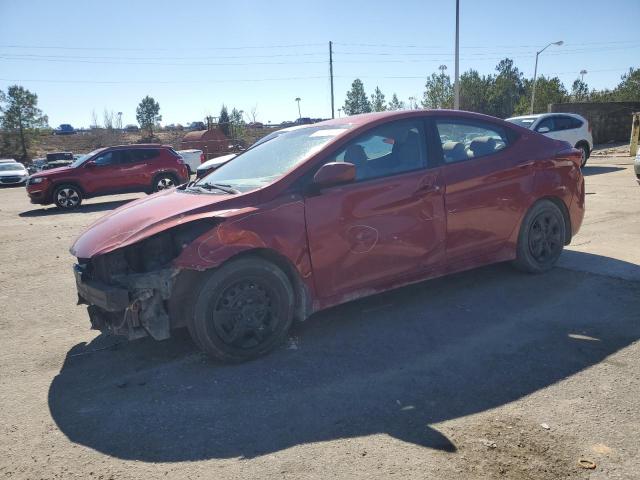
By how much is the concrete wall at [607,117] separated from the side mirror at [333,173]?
83.7 ft

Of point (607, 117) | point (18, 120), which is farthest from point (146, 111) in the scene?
point (607, 117)

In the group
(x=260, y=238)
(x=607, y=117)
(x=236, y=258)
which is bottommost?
(x=236, y=258)

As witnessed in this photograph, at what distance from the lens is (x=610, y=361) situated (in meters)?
3.47

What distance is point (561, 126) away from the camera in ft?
51.0

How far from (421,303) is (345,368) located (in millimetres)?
1460

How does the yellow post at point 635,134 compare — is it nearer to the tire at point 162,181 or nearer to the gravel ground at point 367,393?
the tire at point 162,181

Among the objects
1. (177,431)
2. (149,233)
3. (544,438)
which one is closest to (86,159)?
(149,233)

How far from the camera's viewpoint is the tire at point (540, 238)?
517cm

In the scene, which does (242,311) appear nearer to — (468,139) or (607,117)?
(468,139)

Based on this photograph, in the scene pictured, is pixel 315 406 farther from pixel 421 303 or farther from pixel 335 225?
pixel 421 303

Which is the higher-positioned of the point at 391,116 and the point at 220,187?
the point at 391,116

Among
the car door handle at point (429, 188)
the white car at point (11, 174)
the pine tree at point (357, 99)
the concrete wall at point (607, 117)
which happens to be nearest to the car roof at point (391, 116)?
the car door handle at point (429, 188)

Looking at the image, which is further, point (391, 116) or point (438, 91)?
point (438, 91)

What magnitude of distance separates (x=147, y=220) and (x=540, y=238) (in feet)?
12.6
